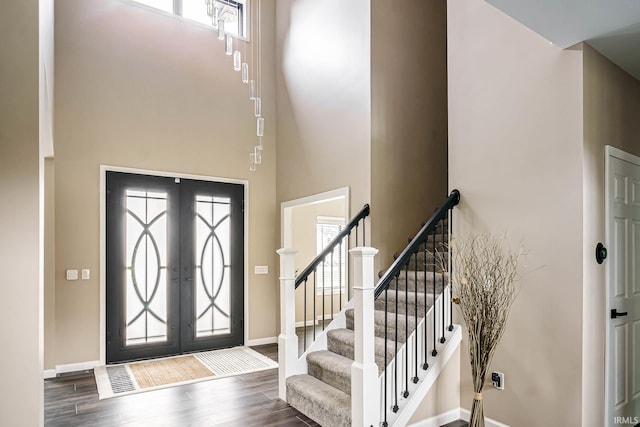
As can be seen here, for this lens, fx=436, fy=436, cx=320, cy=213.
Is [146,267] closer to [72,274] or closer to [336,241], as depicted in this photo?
[72,274]

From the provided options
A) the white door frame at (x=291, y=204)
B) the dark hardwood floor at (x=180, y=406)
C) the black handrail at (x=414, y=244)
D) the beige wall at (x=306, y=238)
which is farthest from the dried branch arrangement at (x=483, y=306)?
the beige wall at (x=306, y=238)

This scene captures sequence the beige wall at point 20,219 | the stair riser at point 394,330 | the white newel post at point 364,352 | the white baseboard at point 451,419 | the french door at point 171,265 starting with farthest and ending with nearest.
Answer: the french door at point 171,265 → the stair riser at point 394,330 → the white baseboard at point 451,419 → the white newel post at point 364,352 → the beige wall at point 20,219

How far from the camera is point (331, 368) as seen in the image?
140 inches

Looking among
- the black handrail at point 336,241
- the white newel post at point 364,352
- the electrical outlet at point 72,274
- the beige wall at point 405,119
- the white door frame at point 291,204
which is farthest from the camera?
the white door frame at point 291,204

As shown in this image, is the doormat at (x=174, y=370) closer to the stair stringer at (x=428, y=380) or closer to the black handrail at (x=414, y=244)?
the stair stringer at (x=428, y=380)

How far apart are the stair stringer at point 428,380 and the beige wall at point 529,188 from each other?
0.15 meters

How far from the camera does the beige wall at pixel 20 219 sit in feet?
6.37

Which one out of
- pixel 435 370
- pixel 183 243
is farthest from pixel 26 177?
pixel 183 243

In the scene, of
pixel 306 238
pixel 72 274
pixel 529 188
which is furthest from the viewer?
pixel 306 238

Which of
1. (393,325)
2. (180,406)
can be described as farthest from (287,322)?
(180,406)

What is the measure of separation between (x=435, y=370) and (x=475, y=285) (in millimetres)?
851

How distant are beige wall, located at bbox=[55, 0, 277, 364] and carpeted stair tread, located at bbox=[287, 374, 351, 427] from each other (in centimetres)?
254

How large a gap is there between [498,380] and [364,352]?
1.06 meters

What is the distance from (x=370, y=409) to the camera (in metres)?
2.91
